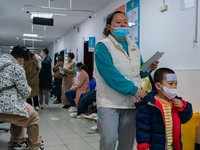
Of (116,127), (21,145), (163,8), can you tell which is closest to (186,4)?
(163,8)

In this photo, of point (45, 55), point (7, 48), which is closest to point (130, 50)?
point (45, 55)

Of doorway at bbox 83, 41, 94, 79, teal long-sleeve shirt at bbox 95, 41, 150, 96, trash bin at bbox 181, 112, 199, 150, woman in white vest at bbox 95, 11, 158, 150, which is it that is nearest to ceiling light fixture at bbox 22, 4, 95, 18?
doorway at bbox 83, 41, 94, 79

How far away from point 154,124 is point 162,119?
0.22ft

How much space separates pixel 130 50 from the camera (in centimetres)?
182

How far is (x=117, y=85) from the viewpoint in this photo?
1.65 m

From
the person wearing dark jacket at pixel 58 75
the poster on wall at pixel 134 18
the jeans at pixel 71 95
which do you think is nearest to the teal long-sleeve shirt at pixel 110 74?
the poster on wall at pixel 134 18

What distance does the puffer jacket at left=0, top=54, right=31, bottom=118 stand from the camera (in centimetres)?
244

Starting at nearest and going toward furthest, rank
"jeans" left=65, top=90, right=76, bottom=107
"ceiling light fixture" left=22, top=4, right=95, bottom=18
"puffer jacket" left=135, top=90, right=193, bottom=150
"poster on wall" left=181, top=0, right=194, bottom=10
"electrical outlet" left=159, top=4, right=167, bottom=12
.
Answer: "puffer jacket" left=135, top=90, right=193, bottom=150, "poster on wall" left=181, top=0, right=194, bottom=10, "electrical outlet" left=159, top=4, right=167, bottom=12, "ceiling light fixture" left=22, top=4, right=95, bottom=18, "jeans" left=65, top=90, right=76, bottom=107

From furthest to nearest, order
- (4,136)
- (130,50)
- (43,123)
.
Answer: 1. (43,123)
2. (4,136)
3. (130,50)

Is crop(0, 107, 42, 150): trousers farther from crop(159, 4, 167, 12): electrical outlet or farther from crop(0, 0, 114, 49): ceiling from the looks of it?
crop(0, 0, 114, 49): ceiling

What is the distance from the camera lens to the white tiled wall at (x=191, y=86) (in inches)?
126

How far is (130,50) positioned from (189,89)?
1.89 metres

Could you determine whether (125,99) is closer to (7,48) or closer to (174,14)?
(174,14)

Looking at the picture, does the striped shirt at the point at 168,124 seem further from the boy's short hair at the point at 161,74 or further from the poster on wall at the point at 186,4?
the poster on wall at the point at 186,4
